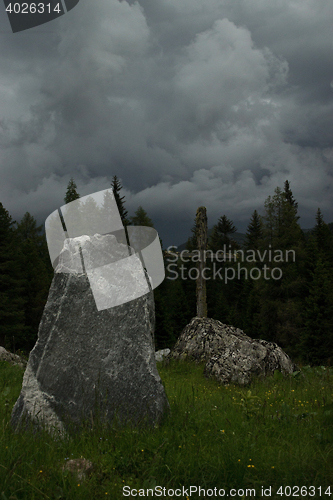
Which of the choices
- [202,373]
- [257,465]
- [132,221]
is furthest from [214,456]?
[132,221]

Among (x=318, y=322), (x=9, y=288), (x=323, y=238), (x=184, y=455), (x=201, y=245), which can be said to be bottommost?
(x=318, y=322)

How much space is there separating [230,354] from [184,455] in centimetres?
548

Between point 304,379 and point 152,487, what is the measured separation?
594 cm

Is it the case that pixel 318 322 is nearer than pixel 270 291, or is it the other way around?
pixel 318 322

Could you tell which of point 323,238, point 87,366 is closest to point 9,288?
point 87,366

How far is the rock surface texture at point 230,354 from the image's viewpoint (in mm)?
8141

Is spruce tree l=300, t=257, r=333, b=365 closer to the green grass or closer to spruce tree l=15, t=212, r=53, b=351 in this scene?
spruce tree l=15, t=212, r=53, b=351

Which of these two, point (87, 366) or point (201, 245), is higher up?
point (201, 245)

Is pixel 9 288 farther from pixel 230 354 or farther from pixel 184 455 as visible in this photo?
pixel 184 455

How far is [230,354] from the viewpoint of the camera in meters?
8.62

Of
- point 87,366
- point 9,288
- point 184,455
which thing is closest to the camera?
point 184,455

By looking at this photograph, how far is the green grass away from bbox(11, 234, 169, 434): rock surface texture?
0.27 metres

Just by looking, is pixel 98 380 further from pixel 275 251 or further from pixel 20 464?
pixel 275 251

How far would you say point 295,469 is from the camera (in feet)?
10.4
